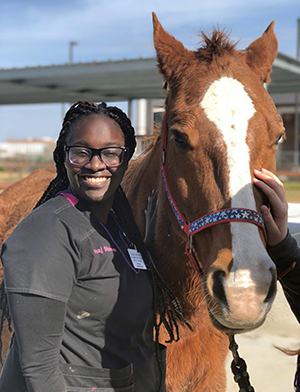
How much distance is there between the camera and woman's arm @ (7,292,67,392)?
124 cm

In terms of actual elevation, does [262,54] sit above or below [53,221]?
above

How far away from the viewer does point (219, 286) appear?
4.52 ft

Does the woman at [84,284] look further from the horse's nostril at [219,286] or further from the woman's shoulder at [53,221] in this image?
the horse's nostril at [219,286]

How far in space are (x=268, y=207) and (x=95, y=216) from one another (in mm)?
718

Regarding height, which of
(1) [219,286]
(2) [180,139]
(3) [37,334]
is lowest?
(3) [37,334]

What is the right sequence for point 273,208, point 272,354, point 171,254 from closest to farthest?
point 273,208
point 171,254
point 272,354

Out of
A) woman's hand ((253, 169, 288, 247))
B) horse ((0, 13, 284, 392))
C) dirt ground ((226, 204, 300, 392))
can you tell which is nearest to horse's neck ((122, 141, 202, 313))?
horse ((0, 13, 284, 392))

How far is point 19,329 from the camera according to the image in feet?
4.11

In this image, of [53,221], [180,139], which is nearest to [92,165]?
[53,221]

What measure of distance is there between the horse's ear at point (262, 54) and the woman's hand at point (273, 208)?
60 centimetres

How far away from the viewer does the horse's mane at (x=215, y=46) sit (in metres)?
1.83

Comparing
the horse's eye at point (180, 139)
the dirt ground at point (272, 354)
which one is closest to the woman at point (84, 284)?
the horse's eye at point (180, 139)

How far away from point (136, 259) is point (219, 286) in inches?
15.0

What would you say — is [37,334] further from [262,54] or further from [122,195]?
[262,54]
